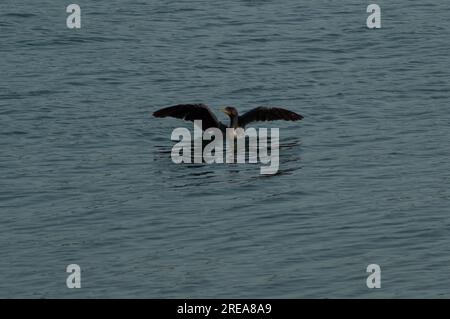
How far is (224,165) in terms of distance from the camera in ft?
70.6

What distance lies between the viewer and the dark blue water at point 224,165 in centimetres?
1667

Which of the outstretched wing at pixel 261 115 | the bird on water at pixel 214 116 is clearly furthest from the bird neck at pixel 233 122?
the outstretched wing at pixel 261 115

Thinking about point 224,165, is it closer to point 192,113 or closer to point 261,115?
point 192,113

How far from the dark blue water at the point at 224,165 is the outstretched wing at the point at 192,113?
44 cm

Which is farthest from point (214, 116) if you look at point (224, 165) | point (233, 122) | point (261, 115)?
point (224, 165)

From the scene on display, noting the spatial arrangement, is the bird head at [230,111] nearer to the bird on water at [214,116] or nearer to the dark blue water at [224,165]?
the bird on water at [214,116]

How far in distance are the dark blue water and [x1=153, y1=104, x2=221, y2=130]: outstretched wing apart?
437mm

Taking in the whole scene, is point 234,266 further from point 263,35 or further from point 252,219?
point 263,35

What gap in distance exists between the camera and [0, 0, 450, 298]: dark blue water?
656 inches

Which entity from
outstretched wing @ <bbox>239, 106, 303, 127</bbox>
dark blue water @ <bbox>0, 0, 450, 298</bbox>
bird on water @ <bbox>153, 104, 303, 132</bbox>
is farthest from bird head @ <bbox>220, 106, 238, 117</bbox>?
dark blue water @ <bbox>0, 0, 450, 298</bbox>

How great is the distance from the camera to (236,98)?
2564 cm

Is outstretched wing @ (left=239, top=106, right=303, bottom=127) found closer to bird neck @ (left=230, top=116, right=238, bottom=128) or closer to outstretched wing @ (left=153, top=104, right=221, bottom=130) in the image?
bird neck @ (left=230, top=116, right=238, bottom=128)

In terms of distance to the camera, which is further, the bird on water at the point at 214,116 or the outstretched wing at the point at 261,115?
the outstretched wing at the point at 261,115
